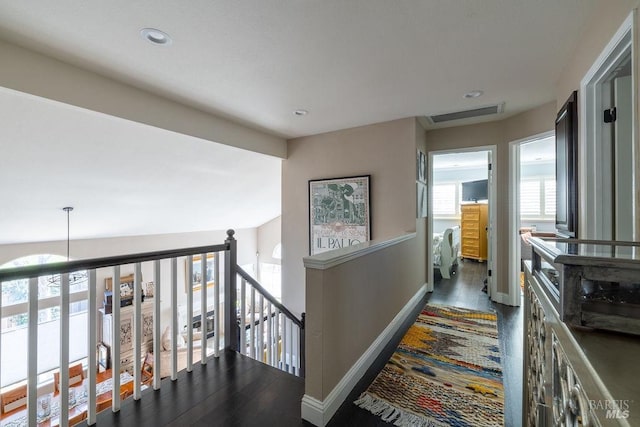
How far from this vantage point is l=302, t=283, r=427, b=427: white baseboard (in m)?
1.61

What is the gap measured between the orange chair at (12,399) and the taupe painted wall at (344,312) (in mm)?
5345

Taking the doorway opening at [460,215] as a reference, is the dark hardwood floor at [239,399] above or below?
below

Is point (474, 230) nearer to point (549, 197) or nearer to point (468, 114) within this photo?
point (549, 197)

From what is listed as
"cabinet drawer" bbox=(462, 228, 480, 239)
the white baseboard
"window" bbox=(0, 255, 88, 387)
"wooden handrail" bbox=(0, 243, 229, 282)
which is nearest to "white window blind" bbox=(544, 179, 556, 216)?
"cabinet drawer" bbox=(462, 228, 480, 239)

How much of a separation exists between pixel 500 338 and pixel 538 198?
5775mm

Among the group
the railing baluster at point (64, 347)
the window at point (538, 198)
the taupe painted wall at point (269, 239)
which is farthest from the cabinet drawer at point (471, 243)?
the railing baluster at point (64, 347)

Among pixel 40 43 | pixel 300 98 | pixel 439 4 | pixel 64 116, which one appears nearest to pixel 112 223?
pixel 64 116

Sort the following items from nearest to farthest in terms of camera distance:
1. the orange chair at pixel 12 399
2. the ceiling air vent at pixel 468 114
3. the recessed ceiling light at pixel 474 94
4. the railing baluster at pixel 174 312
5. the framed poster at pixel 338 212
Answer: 1. the railing baluster at pixel 174 312
2. the recessed ceiling light at pixel 474 94
3. the ceiling air vent at pixel 468 114
4. the framed poster at pixel 338 212
5. the orange chair at pixel 12 399

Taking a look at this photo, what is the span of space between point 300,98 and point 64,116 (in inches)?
83.0

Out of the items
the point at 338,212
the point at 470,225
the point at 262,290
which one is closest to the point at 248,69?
the point at 262,290

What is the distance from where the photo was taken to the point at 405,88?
262 centimetres

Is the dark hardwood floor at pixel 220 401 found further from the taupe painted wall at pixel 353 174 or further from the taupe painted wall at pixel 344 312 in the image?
the taupe painted wall at pixel 353 174

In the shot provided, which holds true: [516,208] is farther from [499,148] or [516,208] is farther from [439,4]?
[439,4]

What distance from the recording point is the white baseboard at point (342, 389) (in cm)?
161
